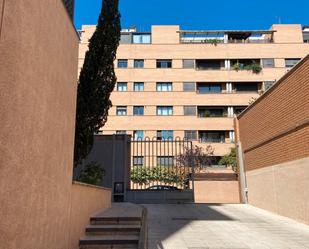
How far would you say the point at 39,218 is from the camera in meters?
4.50

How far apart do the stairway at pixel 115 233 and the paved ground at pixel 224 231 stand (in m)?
0.39

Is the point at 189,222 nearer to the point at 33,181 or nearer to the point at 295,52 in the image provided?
the point at 33,181

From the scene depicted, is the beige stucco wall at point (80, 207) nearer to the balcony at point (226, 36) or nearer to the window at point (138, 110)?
the window at point (138, 110)

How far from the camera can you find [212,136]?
44094 millimetres

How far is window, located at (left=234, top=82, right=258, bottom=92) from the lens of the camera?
4638cm

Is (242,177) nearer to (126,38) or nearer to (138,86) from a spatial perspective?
(138,86)

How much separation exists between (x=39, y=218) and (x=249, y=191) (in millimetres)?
13059

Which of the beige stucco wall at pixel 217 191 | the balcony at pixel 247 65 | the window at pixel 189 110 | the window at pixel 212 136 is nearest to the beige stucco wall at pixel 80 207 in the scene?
the beige stucco wall at pixel 217 191

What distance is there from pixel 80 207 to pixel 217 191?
14.8 meters

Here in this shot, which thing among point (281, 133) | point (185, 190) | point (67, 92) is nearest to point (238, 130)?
point (185, 190)

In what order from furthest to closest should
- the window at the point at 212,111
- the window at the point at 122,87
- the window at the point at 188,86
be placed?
the window at the point at 188,86 → the window at the point at 122,87 → the window at the point at 212,111

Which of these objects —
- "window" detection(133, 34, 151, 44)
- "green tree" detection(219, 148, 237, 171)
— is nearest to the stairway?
"green tree" detection(219, 148, 237, 171)

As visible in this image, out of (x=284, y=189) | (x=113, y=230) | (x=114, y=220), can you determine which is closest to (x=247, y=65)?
(x=284, y=189)

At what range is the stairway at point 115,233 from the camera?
22.9 feet
